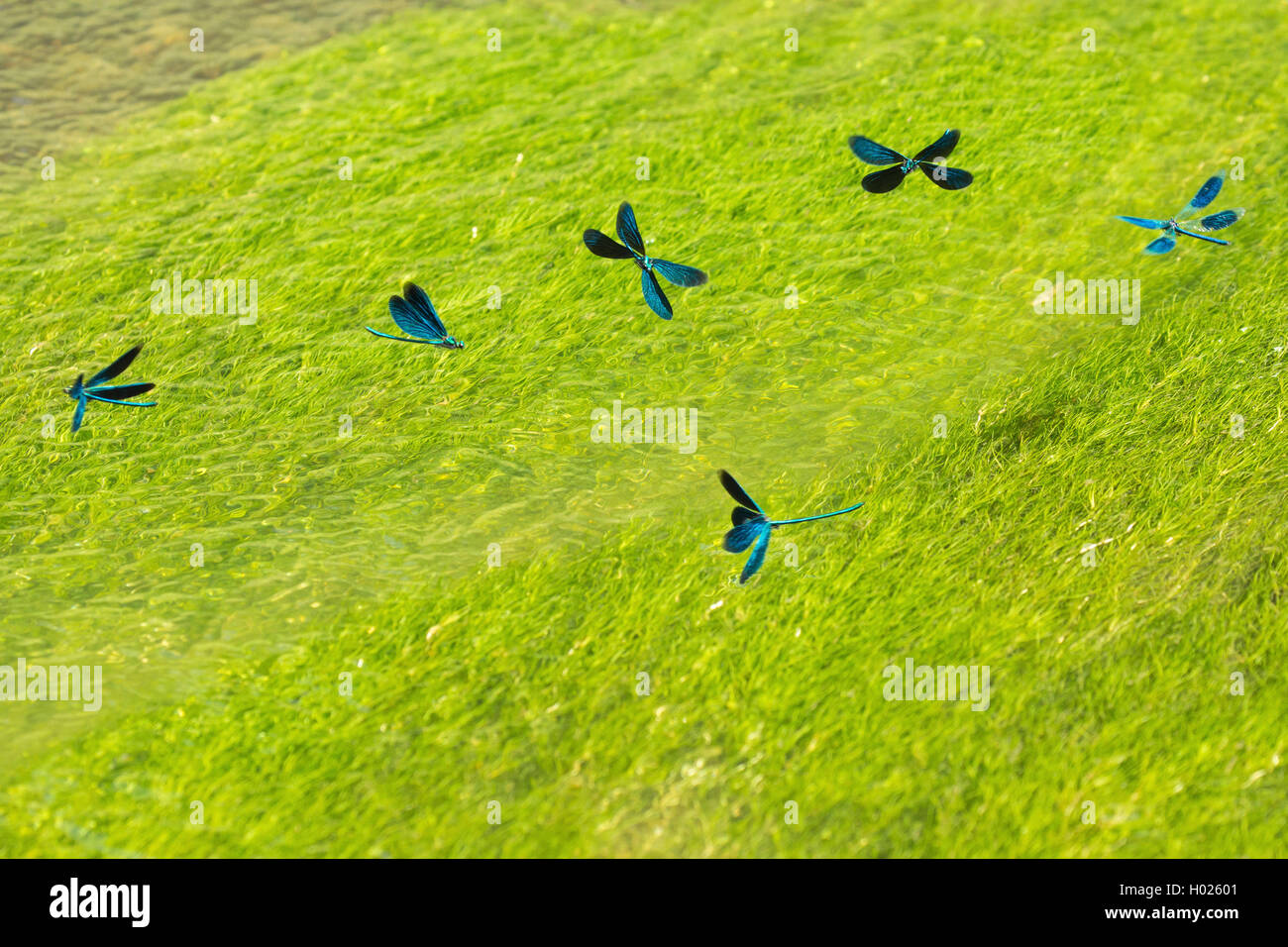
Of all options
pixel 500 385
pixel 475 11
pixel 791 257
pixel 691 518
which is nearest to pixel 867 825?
pixel 691 518

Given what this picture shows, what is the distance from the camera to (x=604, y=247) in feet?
24.5

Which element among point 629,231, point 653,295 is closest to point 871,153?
point 629,231

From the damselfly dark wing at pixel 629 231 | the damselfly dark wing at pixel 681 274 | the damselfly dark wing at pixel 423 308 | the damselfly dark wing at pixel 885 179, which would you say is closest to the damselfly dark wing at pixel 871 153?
the damselfly dark wing at pixel 885 179

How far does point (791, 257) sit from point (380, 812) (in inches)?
213

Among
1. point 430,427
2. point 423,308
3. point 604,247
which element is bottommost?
point 430,427

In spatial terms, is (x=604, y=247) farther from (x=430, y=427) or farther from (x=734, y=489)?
(x=734, y=489)

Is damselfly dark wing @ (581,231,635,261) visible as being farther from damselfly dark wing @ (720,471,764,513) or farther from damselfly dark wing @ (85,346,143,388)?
damselfly dark wing @ (85,346,143,388)

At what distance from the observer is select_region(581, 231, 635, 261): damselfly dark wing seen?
23.7 ft

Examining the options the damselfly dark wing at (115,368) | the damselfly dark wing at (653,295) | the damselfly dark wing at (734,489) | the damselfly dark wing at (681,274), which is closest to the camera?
the damselfly dark wing at (734,489)

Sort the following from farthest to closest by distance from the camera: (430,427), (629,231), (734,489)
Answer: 1. (430,427)
2. (629,231)
3. (734,489)

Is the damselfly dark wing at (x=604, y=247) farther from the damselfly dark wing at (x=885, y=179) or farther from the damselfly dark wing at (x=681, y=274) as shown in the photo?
the damselfly dark wing at (x=885, y=179)

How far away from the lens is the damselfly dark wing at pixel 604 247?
23.7 ft

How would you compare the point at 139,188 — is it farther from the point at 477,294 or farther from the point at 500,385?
the point at 500,385

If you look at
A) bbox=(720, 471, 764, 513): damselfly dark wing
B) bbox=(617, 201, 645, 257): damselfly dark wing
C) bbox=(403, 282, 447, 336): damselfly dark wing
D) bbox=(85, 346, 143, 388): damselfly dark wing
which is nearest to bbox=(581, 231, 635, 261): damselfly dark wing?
bbox=(617, 201, 645, 257): damselfly dark wing
